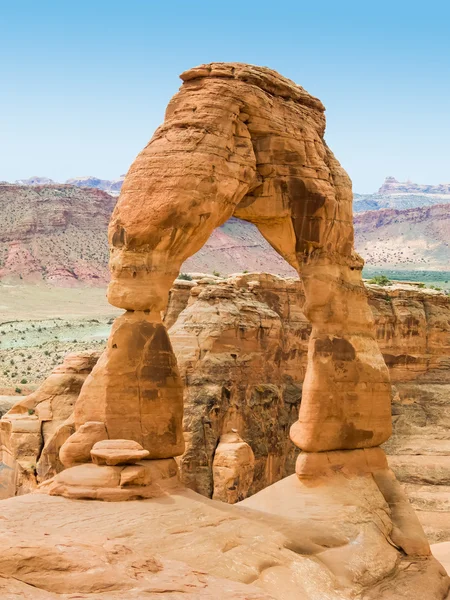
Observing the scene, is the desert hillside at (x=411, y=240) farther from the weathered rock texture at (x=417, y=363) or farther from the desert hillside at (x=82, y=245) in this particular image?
the weathered rock texture at (x=417, y=363)

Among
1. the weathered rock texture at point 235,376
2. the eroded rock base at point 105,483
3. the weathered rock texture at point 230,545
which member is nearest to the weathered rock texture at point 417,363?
the weathered rock texture at point 235,376

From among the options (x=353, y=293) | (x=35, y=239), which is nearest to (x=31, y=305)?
(x=35, y=239)

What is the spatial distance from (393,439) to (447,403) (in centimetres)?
409

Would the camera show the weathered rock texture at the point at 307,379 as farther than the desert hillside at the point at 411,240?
No

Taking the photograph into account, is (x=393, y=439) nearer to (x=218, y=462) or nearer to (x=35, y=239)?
(x=218, y=462)

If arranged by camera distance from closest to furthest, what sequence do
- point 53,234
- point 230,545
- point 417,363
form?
point 230,545 → point 417,363 → point 53,234

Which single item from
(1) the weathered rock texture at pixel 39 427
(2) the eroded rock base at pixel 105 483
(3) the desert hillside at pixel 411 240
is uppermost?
(3) the desert hillside at pixel 411 240

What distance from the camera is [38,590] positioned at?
11.5 metres

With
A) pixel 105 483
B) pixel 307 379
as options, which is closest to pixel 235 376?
pixel 307 379

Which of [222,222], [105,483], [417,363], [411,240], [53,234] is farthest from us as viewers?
[411,240]

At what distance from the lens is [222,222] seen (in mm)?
19094

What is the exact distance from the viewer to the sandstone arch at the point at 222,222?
58.4 feet

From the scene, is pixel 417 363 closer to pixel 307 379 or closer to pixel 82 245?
pixel 307 379

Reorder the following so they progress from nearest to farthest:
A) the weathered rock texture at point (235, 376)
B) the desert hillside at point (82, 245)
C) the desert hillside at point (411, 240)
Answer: the weathered rock texture at point (235, 376) < the desert hillside at point (82, 245) < the desert hillside at point (411, 240)
